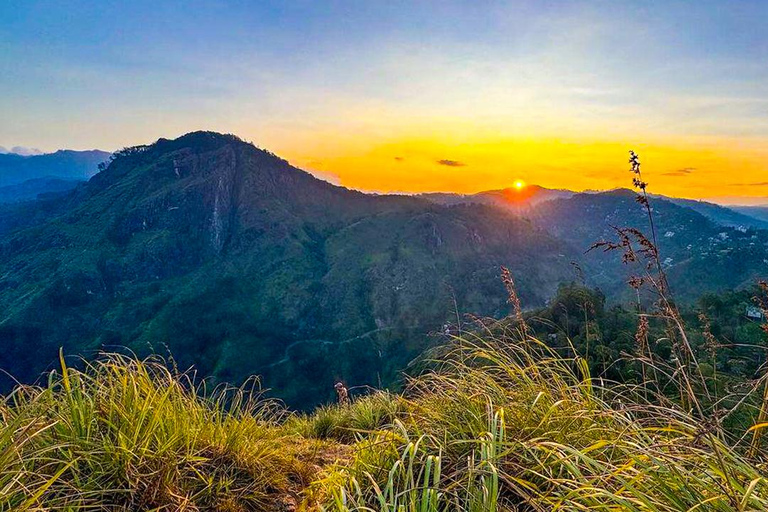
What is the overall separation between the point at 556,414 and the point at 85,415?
9.42 ft

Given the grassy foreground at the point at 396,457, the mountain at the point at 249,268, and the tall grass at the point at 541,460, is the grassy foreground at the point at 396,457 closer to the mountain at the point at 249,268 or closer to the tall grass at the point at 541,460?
the tall grass at the point at 541,460

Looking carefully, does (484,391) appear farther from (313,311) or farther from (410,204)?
(410,204)

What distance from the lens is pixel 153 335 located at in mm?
95812

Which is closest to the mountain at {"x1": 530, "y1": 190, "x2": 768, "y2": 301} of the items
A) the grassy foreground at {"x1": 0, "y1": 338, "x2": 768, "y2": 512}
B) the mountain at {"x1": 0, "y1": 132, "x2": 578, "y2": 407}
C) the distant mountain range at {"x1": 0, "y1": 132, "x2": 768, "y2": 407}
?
the distant mountain range at {"x1": 0, "y1": 132, "x2": 768, "y2": 407}

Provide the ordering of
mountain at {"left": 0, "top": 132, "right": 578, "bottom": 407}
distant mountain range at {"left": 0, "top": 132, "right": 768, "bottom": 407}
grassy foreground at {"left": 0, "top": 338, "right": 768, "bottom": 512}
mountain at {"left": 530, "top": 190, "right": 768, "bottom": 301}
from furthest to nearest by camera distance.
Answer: mountain at {"left": 0, "top": 132, "right": 578, "bottom": 407}
distant mountain range at {"left": 0, "top": 132, "right": 768, "bottom": 407}
mountain at {"left": 530, "top": 190, "right": 768, "bottom": 301}
grassy foreground at {"left": 0, "top": 338, "right": 768, "bottom": 512}

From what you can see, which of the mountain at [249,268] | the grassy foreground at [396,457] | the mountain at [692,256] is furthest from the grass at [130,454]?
the mountain at [249,268]

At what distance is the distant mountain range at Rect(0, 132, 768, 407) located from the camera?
9462cm

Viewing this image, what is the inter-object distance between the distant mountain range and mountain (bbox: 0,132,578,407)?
0.52 m

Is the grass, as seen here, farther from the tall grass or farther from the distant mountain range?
the distant mountain range

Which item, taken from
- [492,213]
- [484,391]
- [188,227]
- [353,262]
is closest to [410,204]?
[492,213]

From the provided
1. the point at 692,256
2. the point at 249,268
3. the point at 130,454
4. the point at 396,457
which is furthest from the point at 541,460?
the point at 249,268

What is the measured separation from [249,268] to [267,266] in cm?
536

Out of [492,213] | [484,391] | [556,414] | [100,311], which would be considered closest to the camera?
[556,414]

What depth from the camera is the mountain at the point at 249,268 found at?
316ft
